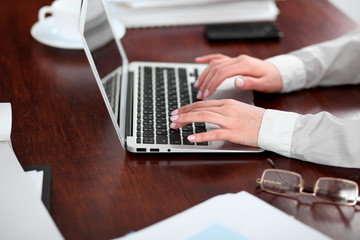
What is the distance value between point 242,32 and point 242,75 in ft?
0.96

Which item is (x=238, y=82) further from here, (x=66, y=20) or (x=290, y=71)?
(x=66, y=20)

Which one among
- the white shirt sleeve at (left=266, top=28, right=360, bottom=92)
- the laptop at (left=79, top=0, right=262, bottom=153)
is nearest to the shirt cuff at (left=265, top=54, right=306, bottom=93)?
the white shirt sleeve at (left=266, top=28, right=360, bottom=92)

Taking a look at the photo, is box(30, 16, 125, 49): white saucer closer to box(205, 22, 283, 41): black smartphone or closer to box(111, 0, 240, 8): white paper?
box(111, 0, 240, 8): white paper

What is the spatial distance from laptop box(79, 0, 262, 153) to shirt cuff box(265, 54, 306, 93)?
105 millimetres

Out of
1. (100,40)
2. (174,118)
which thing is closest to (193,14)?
(100,40)

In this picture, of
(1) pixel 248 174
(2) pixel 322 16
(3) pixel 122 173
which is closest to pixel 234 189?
(1) pixel 248 174

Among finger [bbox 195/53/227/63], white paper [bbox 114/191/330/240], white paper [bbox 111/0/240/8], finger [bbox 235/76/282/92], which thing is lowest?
white paper [bbox 114/191/330/240]

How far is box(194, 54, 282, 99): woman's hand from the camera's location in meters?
1.07

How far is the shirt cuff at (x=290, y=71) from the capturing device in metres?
1.12

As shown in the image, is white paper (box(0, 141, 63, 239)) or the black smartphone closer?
white paper (box(0, 141, 63, 239))

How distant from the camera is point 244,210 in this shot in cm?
73

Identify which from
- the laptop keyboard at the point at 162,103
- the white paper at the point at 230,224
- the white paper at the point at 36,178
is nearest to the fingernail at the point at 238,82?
the laptop keyboard at the point at 162,103

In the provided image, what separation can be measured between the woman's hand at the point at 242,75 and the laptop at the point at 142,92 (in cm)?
3

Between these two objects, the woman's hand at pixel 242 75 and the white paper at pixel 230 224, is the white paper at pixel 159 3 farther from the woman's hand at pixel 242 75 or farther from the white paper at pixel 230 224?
the white paper at pixel 230 224
